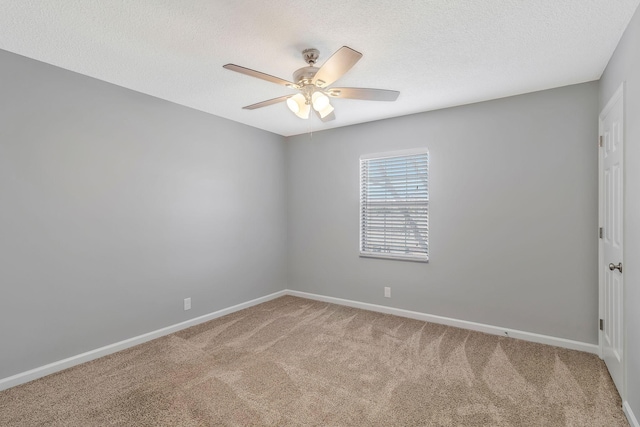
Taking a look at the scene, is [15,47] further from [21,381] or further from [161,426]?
[161,426]

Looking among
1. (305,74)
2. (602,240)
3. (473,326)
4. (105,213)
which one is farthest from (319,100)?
(473,326)

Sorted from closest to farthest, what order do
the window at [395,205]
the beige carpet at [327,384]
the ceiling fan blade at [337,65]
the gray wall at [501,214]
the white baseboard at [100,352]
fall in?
the ceiling fan blade at [337,65], the beige carpet at [327,384], the white baseboard at [100,352], the gray wall at [501,214], the window at [395,205]

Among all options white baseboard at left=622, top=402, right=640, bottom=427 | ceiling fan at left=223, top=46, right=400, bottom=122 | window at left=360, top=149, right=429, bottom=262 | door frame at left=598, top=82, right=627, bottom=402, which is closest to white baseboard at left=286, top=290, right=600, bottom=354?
door frame at left=598, top=82, right=627, bottom=402

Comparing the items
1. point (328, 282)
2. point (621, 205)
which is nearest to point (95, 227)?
point (328, 282)

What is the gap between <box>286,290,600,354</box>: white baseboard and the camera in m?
2.81

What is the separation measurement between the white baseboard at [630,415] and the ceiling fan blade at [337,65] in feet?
8.47

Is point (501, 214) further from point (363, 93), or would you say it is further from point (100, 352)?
point (100, 352)

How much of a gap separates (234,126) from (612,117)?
3.69m

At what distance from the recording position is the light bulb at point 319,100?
217cm

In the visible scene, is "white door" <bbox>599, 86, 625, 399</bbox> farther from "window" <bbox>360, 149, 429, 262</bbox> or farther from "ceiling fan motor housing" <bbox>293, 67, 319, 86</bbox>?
"ceiling fan motor housing" <bbox>293, 67, 319, 86</bbox>

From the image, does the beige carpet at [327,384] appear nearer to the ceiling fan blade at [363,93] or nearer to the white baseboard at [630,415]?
the white baseboard at [630,415]

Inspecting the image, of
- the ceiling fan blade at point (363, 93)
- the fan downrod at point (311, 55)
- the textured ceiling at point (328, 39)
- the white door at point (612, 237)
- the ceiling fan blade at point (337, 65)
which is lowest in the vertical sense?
the white door at point (612, 237)

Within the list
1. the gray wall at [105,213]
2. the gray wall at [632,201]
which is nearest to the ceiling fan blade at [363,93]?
the gray wall at [632,201]

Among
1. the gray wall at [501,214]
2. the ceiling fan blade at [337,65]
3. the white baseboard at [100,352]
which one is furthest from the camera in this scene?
the gray wall at [501,214]
